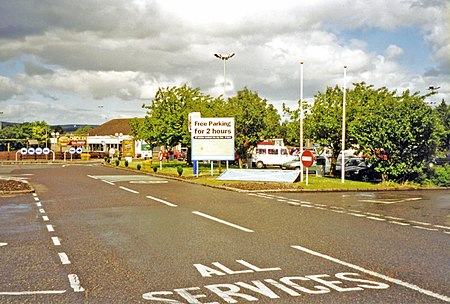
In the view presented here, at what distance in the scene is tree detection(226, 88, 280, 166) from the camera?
4175 cm

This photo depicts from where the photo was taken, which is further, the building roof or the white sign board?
the building roof

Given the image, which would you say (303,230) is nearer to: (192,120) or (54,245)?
(54,245)

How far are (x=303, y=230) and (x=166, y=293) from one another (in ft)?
20.0

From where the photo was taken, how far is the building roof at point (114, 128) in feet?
347

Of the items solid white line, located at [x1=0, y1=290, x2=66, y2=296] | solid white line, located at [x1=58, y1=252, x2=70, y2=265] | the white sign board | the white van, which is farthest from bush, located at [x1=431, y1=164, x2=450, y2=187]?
solid white line, located at [x1=0, y1=290, x2=66, y2=296]

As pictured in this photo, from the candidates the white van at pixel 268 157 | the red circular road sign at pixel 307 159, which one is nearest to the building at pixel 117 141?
the white van at pixel 268 157

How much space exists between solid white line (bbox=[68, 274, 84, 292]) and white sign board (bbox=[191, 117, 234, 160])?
2579 centimetres

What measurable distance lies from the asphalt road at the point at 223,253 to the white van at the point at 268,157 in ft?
97.0

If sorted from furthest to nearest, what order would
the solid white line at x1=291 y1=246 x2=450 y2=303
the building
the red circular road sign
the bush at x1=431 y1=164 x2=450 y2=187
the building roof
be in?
the building roof, the building, the bush at x1=431 y1=164 x2=450 y2=187, the red circular road sign, the solid white line at x1=291 y1=246 x2=450 y2=303

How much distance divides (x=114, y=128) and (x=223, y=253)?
102 metres

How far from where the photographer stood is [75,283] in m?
7.05

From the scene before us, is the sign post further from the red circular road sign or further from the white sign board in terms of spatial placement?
the white sign board

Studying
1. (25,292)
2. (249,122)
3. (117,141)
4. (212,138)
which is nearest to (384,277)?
(25,292)

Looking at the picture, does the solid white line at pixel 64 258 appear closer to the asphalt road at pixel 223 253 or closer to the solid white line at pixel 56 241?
the asphalt road at pixel 223 253
